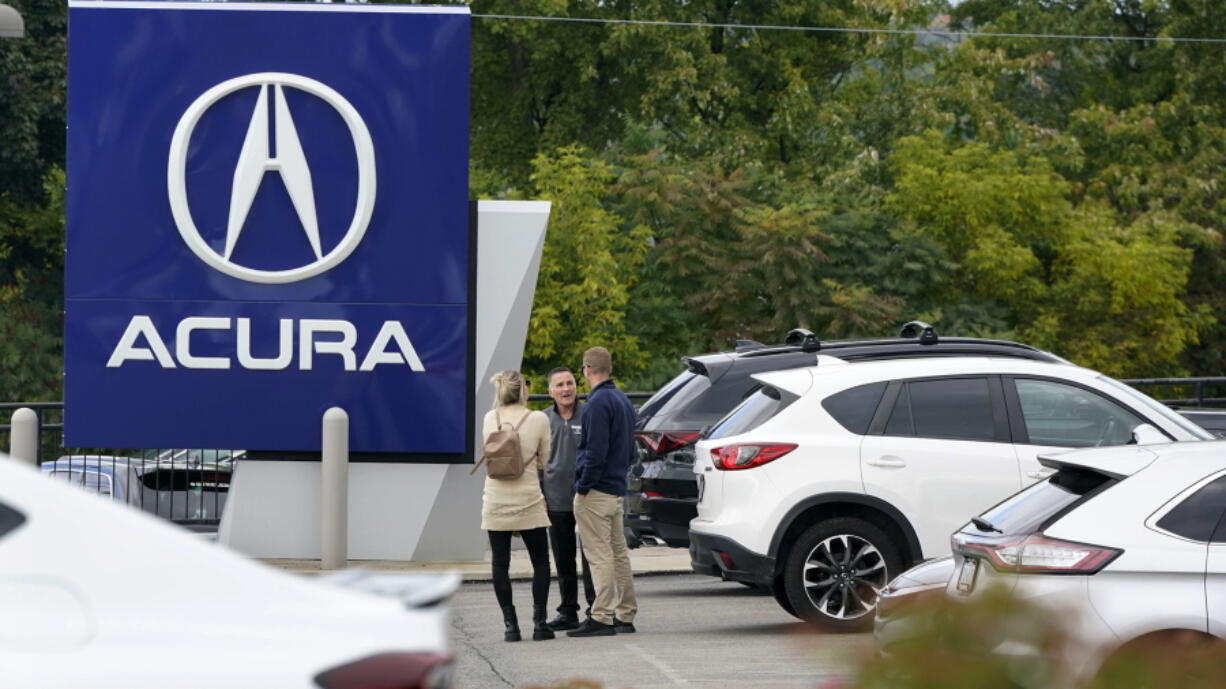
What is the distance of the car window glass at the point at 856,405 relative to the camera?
1190 cm

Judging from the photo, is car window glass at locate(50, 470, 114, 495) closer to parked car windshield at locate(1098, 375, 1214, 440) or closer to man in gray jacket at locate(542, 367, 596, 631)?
man in gray jacket at locate(542, 367, 596, 631)

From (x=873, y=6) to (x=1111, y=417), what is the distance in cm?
2944

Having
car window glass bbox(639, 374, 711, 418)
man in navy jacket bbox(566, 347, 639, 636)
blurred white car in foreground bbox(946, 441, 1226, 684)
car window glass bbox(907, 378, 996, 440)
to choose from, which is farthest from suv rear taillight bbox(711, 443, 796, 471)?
blurred white car in foreground bbox(946, 441, 1226, 684)

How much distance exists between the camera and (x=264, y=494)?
16.0 meters

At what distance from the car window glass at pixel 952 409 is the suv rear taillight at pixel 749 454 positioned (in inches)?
33.5

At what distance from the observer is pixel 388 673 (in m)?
3.93

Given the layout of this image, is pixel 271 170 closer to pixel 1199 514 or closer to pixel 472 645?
pixel 472 645

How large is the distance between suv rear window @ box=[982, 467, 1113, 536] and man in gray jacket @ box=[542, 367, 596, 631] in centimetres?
393

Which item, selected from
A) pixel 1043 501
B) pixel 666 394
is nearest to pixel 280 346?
pixel 666 394

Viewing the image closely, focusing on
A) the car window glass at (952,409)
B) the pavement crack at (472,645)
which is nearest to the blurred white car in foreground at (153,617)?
the pavement crack at (472,645)

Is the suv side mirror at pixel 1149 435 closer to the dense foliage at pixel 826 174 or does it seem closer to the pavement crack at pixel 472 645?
the pavement crack at pixel 472 645

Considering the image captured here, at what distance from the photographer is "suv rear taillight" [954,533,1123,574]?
769 centimetres

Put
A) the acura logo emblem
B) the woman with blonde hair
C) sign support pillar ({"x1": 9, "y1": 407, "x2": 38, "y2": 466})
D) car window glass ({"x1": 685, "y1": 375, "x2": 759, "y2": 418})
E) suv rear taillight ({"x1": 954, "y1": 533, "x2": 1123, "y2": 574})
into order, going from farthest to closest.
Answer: sign support pillar ({"x1": 9, "y1": 407, "x2": 38, "y2": 466}) → the acura logo emblem → car window glass ({"x1": 685, "y1": 375, "x2": 759, "y2": 418}) → the woman with blonde hair → suv rear taillight ({"x1": 954, "y1": 533, "x2": 1123, "y2": 574})

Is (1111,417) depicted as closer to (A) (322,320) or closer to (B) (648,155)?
(A) (322,320)
